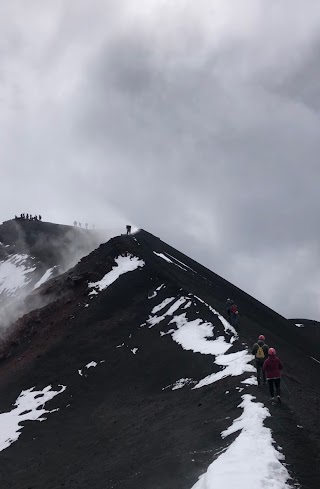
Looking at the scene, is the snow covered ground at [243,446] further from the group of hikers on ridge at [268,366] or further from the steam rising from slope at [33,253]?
the steam rising from slope at [33,253]

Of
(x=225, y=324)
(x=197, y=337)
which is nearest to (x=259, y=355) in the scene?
(x=197, y=337)

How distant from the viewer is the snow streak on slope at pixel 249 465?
543 inches

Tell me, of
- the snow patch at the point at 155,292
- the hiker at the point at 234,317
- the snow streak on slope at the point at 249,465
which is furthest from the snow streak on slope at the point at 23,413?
the snow streak on slope at the point at 249,465

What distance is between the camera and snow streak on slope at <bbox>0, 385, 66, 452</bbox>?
3344cm

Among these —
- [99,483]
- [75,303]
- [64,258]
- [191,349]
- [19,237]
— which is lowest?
[99,483]

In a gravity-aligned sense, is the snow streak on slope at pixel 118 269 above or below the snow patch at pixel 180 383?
above

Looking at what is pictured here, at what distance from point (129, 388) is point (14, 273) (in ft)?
231

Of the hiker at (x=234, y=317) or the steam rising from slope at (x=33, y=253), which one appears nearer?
the hiker at (x=234, y=317)

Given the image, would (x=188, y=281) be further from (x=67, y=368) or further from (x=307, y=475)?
(x=307, y=475)

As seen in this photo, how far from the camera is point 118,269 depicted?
2208 inches

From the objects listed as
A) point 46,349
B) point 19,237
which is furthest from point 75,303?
point 19,237

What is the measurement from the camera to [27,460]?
29.0 meters

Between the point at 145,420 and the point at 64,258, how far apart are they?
2695 inches

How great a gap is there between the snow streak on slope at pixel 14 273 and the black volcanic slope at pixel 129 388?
31500mm
